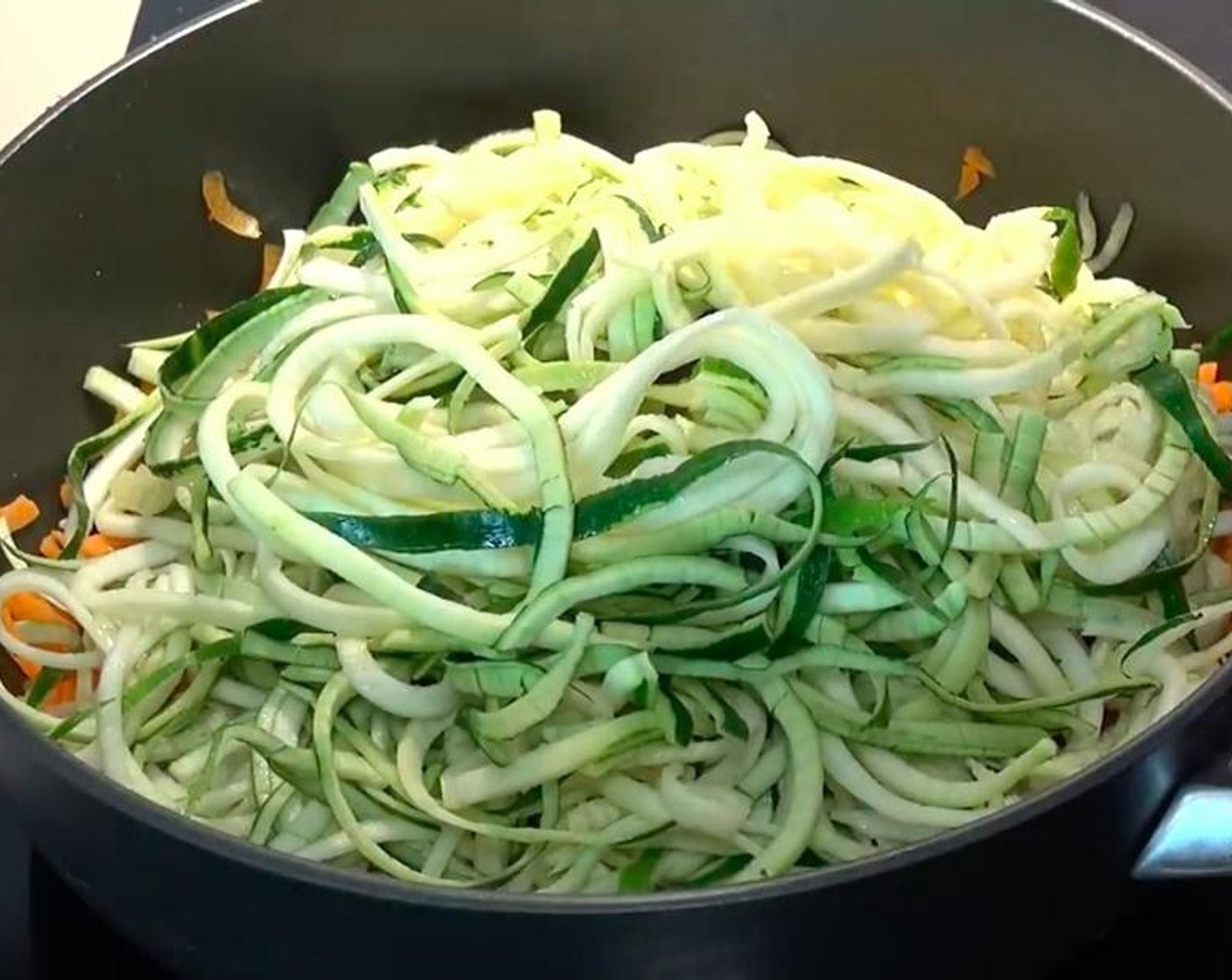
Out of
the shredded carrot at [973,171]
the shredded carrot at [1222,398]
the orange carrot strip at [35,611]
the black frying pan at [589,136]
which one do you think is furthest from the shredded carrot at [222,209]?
the shredded carrot at [1222,398]

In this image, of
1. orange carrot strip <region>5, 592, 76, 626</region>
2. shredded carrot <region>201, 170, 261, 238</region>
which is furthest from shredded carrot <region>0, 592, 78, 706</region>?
shredded carrot <region>201, 170, 261, 238</region>

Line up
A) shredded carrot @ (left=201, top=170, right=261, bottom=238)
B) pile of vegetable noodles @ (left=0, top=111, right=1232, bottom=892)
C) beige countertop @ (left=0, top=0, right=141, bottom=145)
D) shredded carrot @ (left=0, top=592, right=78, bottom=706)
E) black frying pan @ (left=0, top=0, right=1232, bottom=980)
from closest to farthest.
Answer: black frying pan @ (left=0, top=0, right=1232, bottom=980) → pile of vegetable noodles @ (left=0, top=111, right=1232, bottom=892) → shredded carrot @ (left=0, top=592, right=78, bottom=706) → shredded carrot @ (left=201, top=170, right=261, bottom=238) → beige countertop @ (left=0, top=0, right=141, bottom=145)

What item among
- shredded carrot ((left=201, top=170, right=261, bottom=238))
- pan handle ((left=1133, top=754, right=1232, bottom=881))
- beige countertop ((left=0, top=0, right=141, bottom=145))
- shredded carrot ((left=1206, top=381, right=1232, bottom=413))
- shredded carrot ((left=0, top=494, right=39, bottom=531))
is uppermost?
beige countertop ((left=0, top=0, right=141, bottom=145))

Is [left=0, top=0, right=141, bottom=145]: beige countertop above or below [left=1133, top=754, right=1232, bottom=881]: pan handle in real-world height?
above

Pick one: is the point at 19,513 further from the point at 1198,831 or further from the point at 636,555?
the point at 1198,831

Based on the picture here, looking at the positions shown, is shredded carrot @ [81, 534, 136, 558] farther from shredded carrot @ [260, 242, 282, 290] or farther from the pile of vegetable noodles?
shredded carrot @ [260, 242, 282, 290]

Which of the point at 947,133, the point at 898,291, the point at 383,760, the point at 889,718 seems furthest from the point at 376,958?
the point at 947,133

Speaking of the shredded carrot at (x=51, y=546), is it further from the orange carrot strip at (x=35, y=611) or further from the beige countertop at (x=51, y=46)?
the beige countertop at (x=51, y=46)

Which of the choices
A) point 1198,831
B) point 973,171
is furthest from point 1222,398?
point 1198,831
